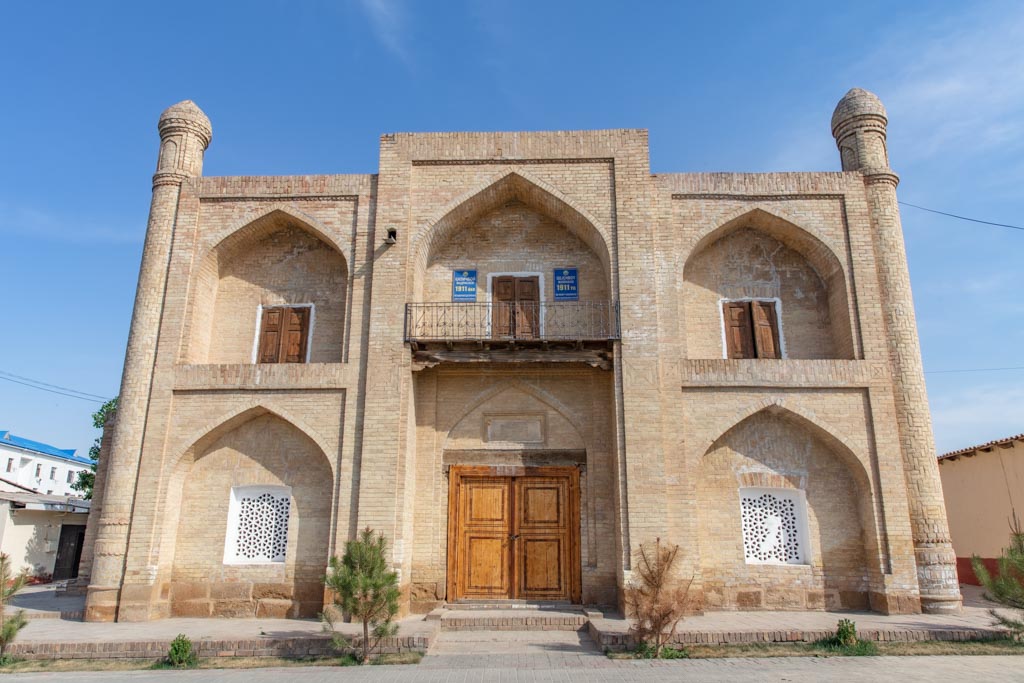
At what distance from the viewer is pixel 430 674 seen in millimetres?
7406

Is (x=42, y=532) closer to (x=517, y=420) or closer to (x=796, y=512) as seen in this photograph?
(x=517, y=420)

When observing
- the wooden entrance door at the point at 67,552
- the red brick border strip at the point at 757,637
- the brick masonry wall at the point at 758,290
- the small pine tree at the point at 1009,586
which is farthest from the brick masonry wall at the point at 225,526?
the wooden entrance door at the point at 67,552

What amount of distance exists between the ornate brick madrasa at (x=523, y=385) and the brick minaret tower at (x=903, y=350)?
4 centimetres

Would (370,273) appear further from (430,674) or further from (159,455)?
(430,674)

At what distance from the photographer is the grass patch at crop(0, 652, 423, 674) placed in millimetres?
7875

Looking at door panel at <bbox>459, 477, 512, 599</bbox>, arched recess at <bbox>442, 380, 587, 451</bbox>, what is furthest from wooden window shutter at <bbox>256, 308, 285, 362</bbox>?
door panel at <bbox>459, 477, 512, 599</bbox>

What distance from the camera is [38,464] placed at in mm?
41625

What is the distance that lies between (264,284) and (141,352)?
2.36m

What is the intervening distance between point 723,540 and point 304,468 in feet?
22.7

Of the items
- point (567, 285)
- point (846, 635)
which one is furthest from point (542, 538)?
point (846, 635)

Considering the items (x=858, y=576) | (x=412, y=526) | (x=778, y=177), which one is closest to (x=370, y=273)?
(x=412, y=526)

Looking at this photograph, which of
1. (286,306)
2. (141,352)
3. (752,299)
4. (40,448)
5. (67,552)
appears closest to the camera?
(141,352)

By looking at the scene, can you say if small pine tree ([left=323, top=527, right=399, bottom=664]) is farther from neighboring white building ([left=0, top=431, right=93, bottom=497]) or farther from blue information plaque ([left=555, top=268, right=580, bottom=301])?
neighboring white building ([left=0, top=431, right=93, bottom=497])

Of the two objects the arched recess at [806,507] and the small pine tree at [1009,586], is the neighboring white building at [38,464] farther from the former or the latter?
the small pine tree at [1009,586]
